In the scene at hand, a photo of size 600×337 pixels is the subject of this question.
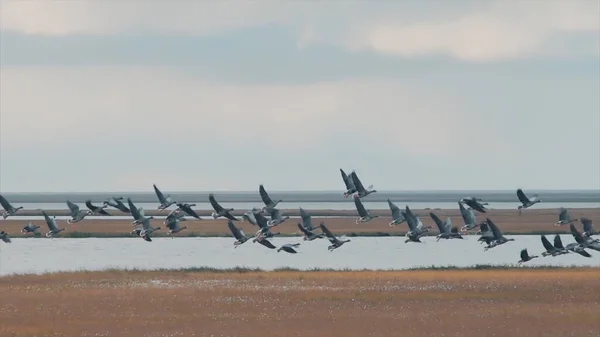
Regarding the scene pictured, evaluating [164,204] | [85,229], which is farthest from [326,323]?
[85,229]

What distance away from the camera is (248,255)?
77.0m

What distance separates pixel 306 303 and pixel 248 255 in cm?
3126

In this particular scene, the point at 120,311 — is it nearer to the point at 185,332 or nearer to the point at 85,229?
the point at 185,332

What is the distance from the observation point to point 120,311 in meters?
44.1

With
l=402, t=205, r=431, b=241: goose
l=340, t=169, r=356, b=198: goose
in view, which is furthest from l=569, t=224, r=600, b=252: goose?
l=340, t=169, r=356, b=198: goose

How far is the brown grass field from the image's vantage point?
3875cm

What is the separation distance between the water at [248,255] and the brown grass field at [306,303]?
7.49 m

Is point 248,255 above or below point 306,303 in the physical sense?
above

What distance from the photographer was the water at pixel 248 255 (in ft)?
221

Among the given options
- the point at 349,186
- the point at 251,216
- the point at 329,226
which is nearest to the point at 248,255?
the point at 251,216

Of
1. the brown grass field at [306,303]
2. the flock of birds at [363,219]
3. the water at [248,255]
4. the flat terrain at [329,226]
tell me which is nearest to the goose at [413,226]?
the flock of birds at [363,219]

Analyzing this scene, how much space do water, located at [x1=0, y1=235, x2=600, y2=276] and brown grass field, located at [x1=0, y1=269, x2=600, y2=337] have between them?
24.6ft

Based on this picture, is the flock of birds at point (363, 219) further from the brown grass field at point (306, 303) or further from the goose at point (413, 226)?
the brown grass field at point (306, 303)

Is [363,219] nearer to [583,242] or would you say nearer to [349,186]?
[349,186]
